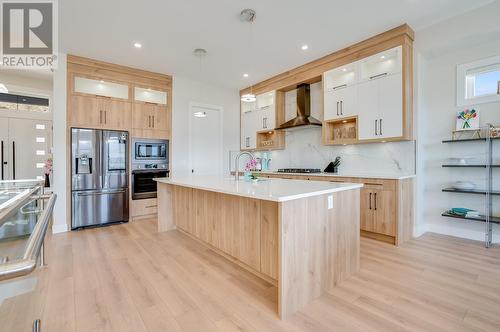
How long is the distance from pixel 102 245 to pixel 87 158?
65.3 inches

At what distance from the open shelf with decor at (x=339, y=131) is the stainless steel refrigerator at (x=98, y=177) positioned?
3677mm

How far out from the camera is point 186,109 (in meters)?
5.29

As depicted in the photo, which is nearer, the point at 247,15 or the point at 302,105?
the point at 247,15

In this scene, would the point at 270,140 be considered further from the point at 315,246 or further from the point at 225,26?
the point at 315,246

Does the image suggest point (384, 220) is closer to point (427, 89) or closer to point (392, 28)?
point (427, 89)

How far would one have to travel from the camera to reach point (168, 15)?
9.80 ft

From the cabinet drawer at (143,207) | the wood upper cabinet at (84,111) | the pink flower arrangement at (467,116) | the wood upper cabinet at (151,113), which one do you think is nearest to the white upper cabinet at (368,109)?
the pink flower arrangement at (467,116)

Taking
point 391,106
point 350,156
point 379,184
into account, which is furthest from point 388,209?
point 391,106

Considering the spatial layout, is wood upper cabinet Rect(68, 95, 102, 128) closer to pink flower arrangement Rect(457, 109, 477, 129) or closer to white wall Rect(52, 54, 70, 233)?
white wall Rect(52, 54, 70, 233)

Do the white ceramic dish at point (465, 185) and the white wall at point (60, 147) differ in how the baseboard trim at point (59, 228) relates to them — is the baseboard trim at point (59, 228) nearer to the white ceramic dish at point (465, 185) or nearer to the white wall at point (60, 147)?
the white wall at point (60, 147)

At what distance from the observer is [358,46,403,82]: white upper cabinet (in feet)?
11.1

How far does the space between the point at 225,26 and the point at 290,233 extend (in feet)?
9.49

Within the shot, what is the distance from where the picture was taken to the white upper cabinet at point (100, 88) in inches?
161

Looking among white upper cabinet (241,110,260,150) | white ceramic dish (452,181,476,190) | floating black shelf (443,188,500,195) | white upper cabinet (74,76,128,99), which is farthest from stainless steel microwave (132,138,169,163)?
white ceramic dish (452,181,476,190)
